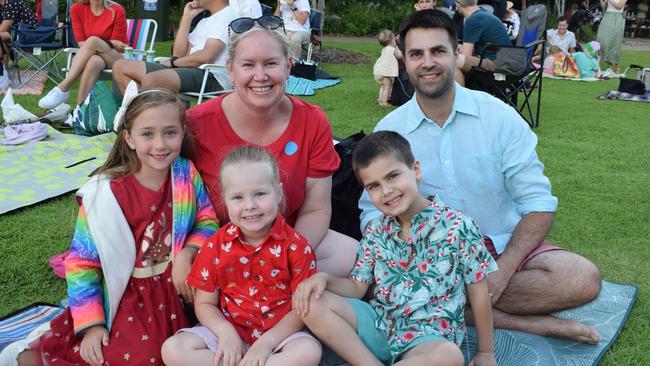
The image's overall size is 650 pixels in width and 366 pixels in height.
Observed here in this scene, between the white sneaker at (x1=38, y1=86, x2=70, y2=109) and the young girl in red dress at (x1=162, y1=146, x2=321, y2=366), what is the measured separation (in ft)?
17.6

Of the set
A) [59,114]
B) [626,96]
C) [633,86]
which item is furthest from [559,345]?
[633,86]

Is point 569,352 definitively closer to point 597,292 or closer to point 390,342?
point 597,292

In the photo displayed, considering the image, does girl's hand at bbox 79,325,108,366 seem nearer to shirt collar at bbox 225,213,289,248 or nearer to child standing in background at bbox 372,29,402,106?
shirt collar at bbox 225,213,289,248

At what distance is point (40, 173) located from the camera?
5285mm

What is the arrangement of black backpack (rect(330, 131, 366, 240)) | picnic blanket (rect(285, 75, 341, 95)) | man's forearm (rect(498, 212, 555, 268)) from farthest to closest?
picnic blanket (rect(285, 75, 341, 95)) < black backpack (rect(330, 131, 366, 240)) < man's forearm (rect(498, 212, 555, 268))

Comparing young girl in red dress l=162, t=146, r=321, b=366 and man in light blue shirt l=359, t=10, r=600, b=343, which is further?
man in light blue shirt l=359, t=10, r=600, b=343

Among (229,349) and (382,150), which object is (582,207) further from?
(229,349)

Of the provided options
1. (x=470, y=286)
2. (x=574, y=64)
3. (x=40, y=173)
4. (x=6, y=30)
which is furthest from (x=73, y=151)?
(x=574, y=64)

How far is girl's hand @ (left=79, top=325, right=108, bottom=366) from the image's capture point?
2414 mm

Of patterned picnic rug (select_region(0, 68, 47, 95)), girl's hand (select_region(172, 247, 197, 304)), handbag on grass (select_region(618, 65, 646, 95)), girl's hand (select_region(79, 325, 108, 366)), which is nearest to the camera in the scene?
girl's hand (select_region(79, 325, 108, 366))

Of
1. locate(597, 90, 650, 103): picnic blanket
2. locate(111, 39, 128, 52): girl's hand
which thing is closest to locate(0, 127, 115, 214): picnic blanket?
locate(111, 39, 128, 52): girl's hand

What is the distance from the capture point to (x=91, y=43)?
745 cm

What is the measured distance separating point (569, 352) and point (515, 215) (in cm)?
70

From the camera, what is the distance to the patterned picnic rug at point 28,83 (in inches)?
345
